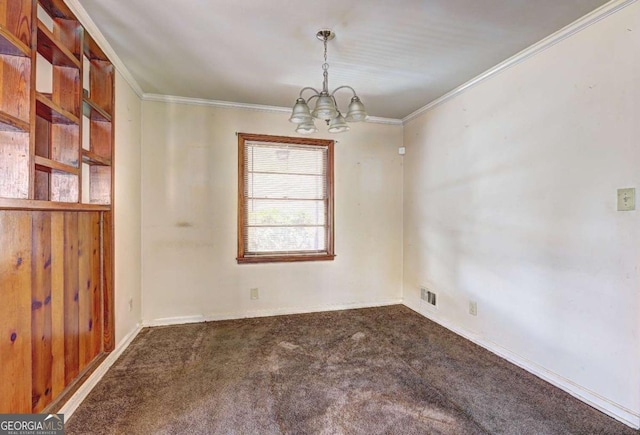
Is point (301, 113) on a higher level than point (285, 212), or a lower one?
higher

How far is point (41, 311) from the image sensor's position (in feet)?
5.49

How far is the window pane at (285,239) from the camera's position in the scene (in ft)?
11.7

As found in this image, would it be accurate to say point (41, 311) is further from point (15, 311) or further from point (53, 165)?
point (53, 165)

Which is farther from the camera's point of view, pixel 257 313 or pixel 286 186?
pixel 286 186

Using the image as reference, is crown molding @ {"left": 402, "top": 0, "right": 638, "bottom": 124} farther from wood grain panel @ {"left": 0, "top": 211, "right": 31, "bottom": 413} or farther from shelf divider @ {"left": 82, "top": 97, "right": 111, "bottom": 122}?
wood grain panel @ {"left": 0, "top": 211, "right": 31, "bottom": 413}

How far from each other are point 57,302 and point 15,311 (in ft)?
1.21

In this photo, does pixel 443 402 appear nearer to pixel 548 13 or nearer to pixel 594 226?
pixel 594 226

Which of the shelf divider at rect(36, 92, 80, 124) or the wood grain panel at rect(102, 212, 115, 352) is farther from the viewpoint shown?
the wood grain panel at rect(102, 212, 115, 352)

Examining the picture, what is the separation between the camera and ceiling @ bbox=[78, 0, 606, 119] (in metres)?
1.86

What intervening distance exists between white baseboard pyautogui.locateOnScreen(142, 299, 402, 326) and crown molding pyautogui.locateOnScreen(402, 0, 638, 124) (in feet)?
8.48

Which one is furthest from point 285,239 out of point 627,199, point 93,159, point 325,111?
point 627,199

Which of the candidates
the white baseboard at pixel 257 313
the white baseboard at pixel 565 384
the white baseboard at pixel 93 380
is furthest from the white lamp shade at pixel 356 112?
the white baseboard at pixel 93 380

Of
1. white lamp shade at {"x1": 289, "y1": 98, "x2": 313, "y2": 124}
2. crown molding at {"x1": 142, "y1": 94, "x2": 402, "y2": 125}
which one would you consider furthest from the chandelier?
crown molding at {"x1": 142, "y1": 94, "x2": 402, "y2": 125}

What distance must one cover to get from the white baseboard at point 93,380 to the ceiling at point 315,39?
237 cm
